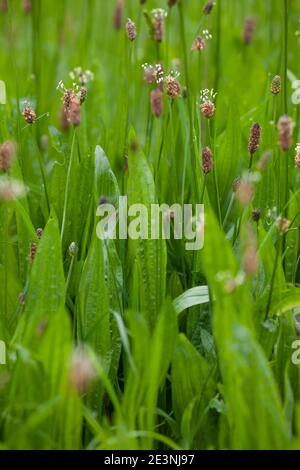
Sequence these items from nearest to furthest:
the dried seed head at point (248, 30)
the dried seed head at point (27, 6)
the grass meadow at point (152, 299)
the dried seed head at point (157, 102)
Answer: the grass meadow at point (152, 299), the dried seed head at point (157, 102), the dried seed head at point (27, 6), the dried seed head at point (248, 30)

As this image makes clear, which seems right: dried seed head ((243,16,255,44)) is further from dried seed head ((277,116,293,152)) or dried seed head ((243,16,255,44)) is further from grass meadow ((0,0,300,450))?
dried seed head ((277,116,293,152))

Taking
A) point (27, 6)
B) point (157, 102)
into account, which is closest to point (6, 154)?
point (157, 102)

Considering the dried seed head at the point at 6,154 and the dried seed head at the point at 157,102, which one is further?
the dried seed head at the point at 157,102

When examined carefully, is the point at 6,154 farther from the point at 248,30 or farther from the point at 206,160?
the point at 248,30

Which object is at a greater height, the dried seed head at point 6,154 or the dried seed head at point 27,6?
the dried seed head at point 27,6

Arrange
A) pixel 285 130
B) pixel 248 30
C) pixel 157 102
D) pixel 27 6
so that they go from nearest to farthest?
pixel 285 130 → pixel 157 102 → pixel 27 6 → pixel 248 30

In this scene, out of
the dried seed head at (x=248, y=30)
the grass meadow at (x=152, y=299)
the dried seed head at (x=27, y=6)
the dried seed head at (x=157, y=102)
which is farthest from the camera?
the dried seed head at (x=248, y=30)

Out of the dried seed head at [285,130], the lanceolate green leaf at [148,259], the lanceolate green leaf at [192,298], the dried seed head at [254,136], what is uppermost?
the dried seed head at [254,136]

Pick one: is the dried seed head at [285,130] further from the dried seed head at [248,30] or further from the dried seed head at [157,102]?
the dried seed head at [248,30]

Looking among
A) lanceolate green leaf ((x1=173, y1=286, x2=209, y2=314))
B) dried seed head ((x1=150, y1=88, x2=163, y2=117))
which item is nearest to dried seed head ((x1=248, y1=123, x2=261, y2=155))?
dried seed head ((x1=150, y1=88, x2=163, y2=117))

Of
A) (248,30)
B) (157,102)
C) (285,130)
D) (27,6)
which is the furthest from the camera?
(248,30)

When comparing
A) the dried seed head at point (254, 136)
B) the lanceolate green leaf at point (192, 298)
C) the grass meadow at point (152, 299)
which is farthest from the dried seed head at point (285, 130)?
the lanceolate green leaf at point (192, 298)

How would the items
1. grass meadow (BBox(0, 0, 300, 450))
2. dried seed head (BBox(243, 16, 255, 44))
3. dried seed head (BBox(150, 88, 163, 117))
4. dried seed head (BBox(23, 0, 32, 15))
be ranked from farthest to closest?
1. dried seed head (BBox(243, 16, 255, 44))
2. dried seed head (BBox(23, 0, 32, 15))
3. dried seed head (BBox(150, 88, 163, 117))
4. grass meadow (BBox(0, 0, 300, 450))
